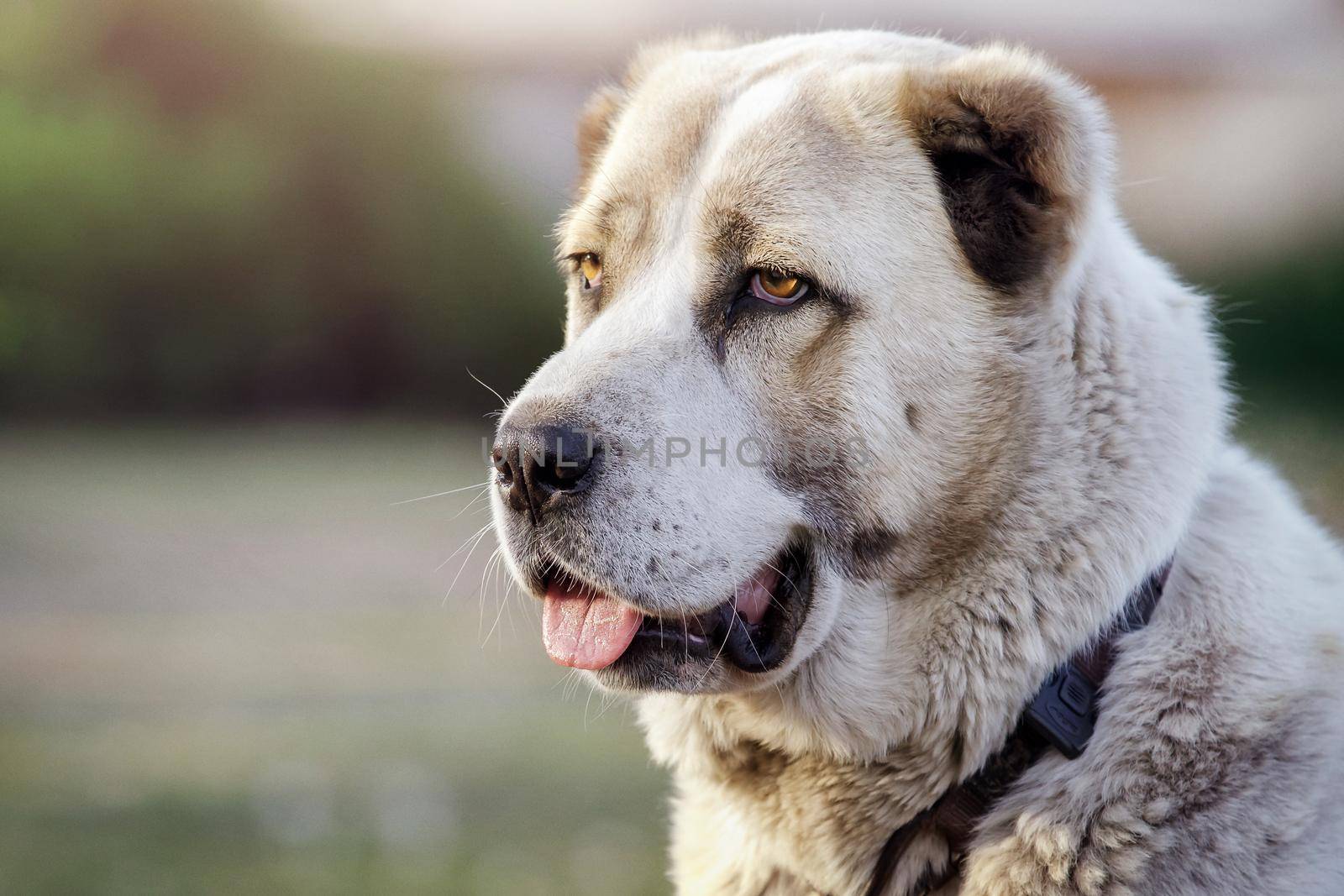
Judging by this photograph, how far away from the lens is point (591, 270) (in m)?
2.81

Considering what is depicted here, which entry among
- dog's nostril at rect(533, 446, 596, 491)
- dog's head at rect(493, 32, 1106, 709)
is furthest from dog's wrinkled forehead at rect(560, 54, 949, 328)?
dog's nostril at rect(533, 446, 596, 491)

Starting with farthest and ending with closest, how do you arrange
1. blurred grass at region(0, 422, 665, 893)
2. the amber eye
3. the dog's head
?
blurred grass at region(0, 422, 665, 893)
the amber eye
the dog's head

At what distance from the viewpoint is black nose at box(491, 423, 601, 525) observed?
2.17 meters

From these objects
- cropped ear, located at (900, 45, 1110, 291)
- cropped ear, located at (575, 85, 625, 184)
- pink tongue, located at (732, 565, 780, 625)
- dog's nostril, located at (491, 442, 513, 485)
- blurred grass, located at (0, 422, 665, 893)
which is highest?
cropped ear, located at (900, 45, 1110, 291)

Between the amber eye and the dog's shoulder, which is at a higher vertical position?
the amber eye

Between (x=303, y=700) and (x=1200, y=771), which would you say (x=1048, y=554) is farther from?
(x=303, y=700)

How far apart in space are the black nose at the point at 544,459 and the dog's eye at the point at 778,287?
1.63 ft

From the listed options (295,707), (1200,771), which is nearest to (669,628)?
(1200,771)

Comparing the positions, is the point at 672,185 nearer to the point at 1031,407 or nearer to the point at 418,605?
the point at 1031,407

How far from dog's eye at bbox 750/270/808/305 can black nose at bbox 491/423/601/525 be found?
0.50 m

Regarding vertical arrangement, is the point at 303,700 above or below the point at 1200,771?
below

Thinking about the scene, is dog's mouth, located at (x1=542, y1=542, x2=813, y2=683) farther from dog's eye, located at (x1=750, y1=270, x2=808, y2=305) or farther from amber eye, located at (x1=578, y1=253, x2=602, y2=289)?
amber eye, located at (x1=578, y1=253, x2=602, y2=289)

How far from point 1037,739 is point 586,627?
93cm

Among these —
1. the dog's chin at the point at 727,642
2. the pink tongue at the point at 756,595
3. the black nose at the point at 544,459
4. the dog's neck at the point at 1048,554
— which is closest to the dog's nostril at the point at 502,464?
the black nose at the point at 544,459
